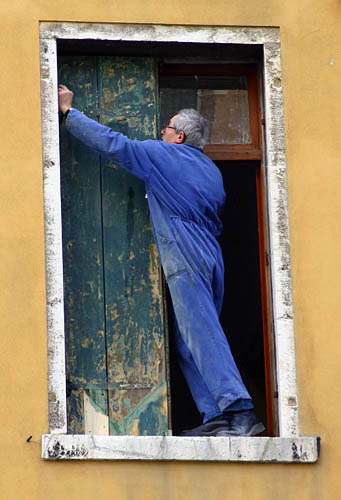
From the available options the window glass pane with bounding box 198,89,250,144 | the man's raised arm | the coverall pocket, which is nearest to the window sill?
the coverall pocket

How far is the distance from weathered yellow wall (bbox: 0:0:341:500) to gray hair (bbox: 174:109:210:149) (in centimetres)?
55

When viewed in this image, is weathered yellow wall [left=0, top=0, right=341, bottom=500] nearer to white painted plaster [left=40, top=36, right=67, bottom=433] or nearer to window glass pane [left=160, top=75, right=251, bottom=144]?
white painted plaster [left=40, top=36, right=67, bottom=433]

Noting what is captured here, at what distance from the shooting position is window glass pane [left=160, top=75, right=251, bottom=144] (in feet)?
30.6

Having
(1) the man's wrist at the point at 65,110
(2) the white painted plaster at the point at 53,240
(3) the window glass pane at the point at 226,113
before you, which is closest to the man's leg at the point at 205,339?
(2) the white painted plaster at the point at 53,240

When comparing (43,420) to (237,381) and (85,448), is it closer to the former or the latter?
(85,448)

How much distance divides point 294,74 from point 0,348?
234 centimetres

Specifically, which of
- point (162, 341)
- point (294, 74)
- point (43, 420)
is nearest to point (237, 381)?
point (162, 341)

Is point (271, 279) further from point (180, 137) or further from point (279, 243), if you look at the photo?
point (180, 137)

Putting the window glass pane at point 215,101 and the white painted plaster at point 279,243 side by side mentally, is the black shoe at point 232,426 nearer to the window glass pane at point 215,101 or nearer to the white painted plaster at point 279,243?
the white painted plaster at point 279,243

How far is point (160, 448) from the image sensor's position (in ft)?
27.3

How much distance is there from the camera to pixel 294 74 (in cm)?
904

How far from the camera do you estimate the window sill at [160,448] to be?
27.2 ft

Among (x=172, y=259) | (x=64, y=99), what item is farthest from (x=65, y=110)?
(x=172, y=259)

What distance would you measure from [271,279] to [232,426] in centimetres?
88
